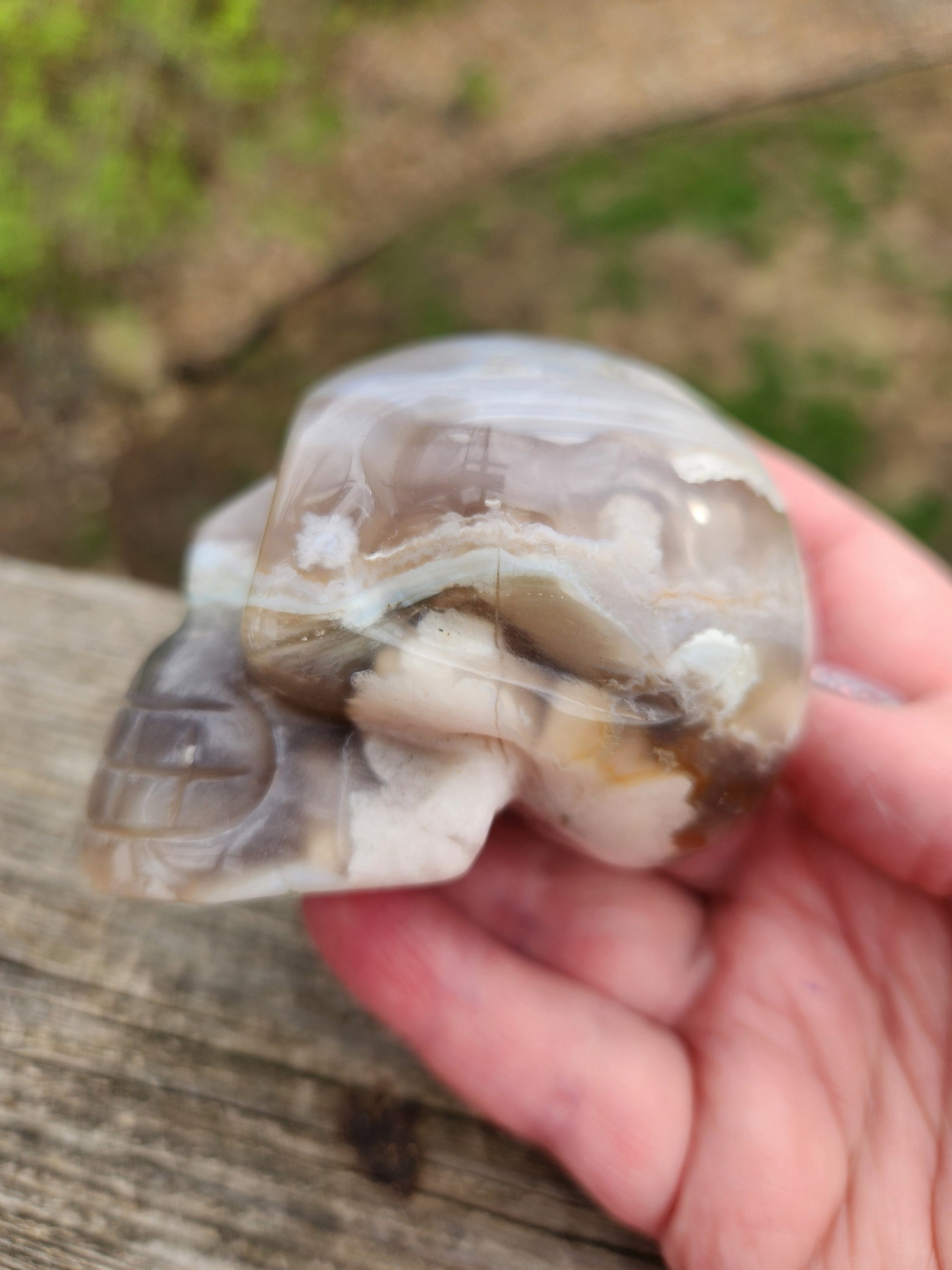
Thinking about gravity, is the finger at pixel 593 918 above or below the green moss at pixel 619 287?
below

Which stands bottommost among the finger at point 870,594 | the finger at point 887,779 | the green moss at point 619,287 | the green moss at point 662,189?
the finger at point 887,779

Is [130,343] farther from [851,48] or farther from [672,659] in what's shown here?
[851,48]

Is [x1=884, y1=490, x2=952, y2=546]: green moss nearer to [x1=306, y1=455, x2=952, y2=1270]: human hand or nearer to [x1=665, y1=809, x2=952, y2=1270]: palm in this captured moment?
[x1=306, y1=455, x2=952, y2=1270]: human hand

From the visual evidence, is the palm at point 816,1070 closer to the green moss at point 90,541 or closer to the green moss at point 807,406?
the green moss at point 807,406

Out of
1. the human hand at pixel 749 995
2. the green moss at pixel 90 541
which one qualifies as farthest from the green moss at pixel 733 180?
the human hand at pixel 749 995

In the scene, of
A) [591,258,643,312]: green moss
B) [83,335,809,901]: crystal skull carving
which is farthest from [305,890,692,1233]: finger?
[591,258,643,312]: green moss

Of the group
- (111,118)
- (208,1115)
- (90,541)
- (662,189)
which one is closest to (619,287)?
(662,189)

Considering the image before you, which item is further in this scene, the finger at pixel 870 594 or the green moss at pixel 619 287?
the green moss at pixel 619 287

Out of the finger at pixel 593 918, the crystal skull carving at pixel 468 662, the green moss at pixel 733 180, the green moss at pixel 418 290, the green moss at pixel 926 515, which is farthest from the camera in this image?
the green moss at pixel 733 180
